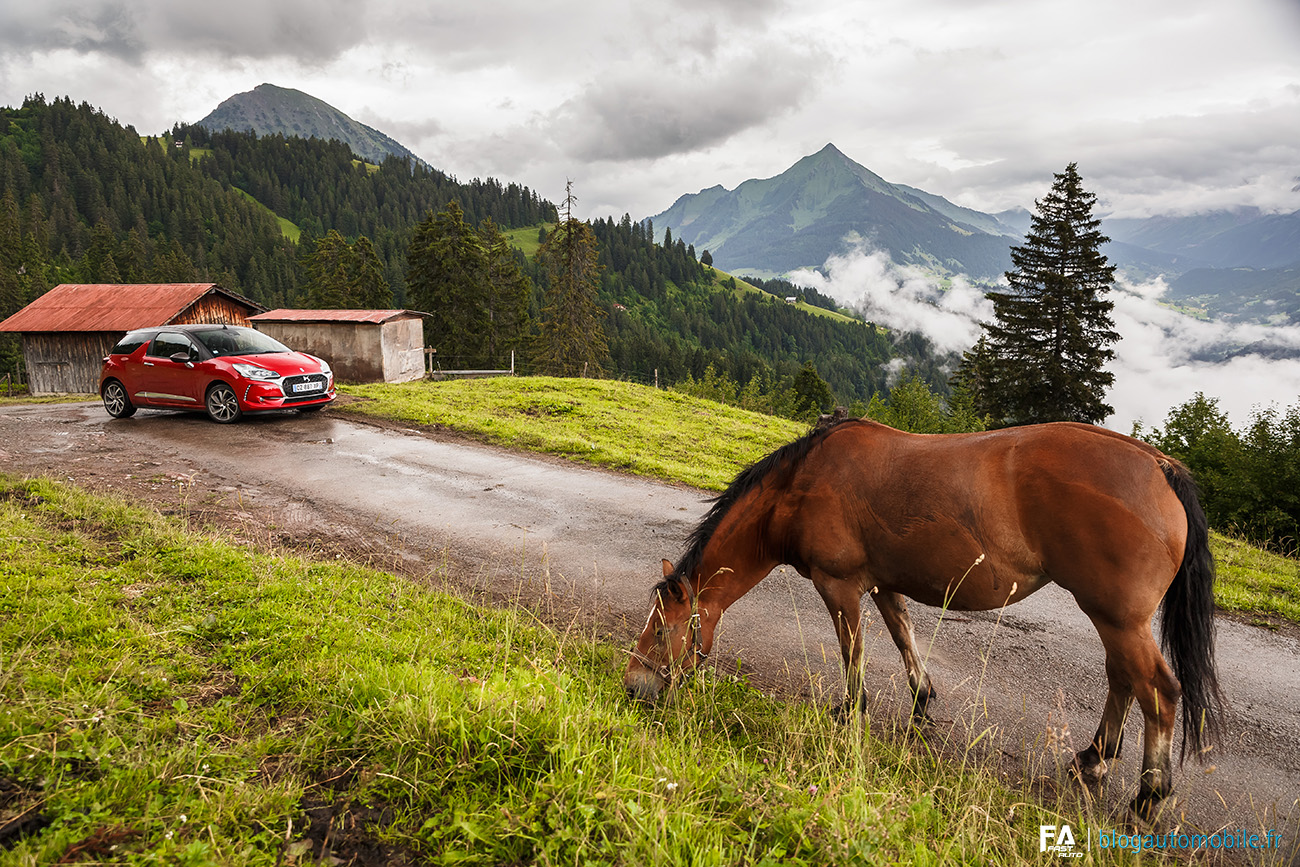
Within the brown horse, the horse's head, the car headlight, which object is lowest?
the horse's head

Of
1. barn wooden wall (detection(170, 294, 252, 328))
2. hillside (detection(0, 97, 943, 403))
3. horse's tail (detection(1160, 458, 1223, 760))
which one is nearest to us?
horse's tail (detection(1160, 458, 1223, 760))

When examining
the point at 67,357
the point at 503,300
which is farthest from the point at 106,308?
the point at 503,300

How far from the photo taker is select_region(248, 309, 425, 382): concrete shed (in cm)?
2920

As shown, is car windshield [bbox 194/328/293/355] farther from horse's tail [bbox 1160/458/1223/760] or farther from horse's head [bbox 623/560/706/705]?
horse's tail [bbox 1160/458/1223/760]

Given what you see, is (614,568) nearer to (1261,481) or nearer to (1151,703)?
(1151,703)

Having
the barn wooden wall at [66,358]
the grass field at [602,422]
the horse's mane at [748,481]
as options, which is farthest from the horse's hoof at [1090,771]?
the barn wooden wall at [66,358]

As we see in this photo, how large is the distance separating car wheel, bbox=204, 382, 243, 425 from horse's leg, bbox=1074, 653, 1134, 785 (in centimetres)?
1544

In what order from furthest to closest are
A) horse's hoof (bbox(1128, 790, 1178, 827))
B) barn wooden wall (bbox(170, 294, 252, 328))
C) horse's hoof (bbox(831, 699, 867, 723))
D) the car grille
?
barn wooden wall (bbox(170, 294, 252, 328)), the car grille, horse's hoof (bbox(831, 699, 867, 723)), horse's hoof (bbox(1128, 790, 1178, 827))

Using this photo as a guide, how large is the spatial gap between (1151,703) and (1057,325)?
31976 mm

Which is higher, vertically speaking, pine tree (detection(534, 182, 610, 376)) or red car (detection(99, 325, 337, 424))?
pine tree (detection(534, 182, 610, 376))

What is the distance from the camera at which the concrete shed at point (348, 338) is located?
2920 cm

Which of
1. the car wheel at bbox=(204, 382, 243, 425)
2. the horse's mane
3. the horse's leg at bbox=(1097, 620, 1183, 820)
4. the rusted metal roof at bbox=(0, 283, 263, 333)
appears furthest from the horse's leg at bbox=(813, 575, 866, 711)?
the rusted metal roof at bbox=(0, 283, 263, 333)

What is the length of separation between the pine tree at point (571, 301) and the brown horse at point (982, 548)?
45.9 meters

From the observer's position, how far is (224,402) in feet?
43.6
